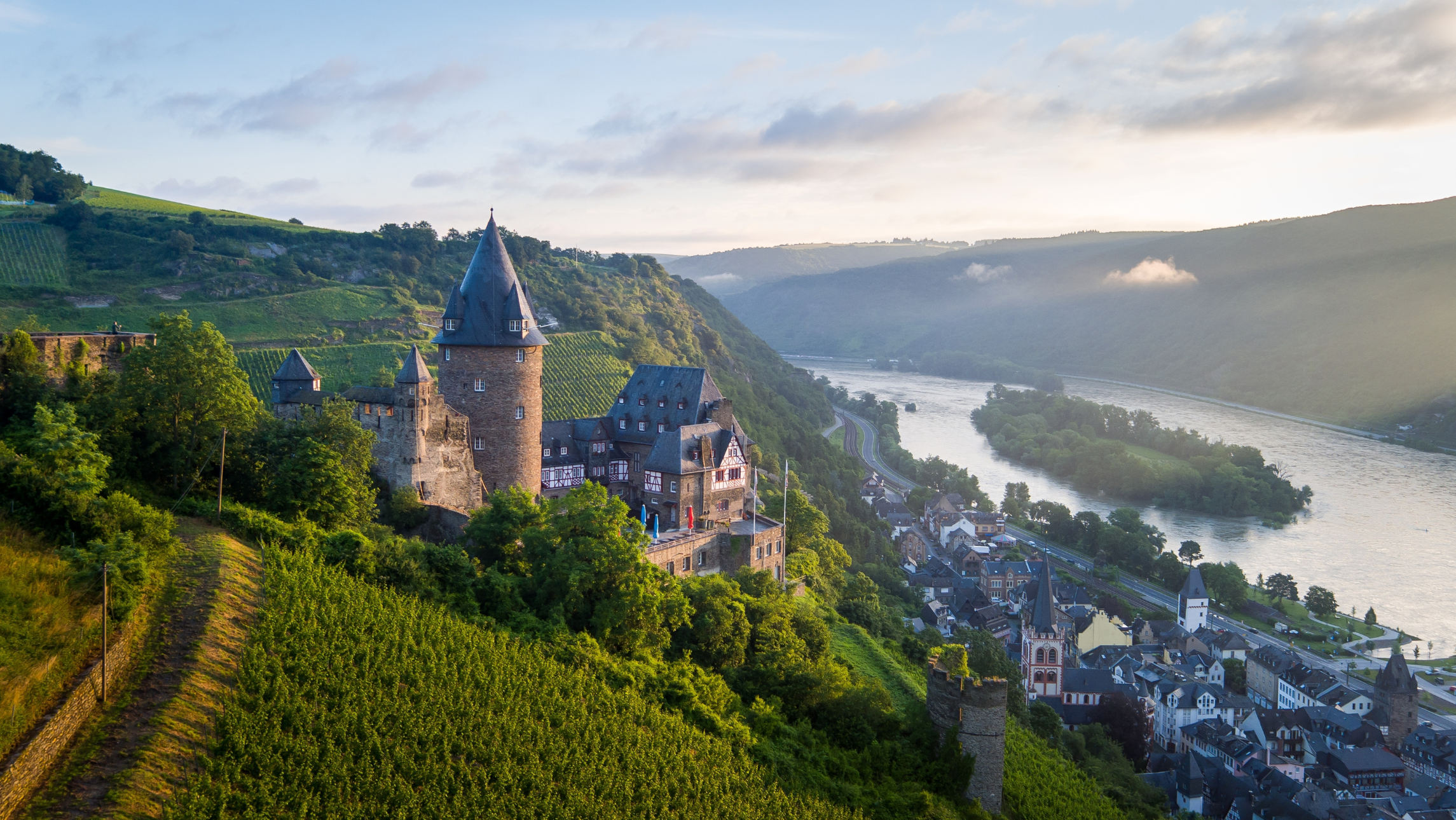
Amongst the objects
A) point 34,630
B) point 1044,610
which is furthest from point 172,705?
point 1044,610

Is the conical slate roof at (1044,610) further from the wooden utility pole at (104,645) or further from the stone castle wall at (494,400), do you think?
the wooden utility pole at (104,645)

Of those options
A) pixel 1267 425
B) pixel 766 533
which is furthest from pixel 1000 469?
pixel 766 533

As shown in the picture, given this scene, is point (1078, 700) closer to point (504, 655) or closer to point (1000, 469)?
point (504, 655)

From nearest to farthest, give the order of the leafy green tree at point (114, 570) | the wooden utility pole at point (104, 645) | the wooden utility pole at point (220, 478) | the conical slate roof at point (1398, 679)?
the wooden utility pole at point (104, 645)
the leafy green tree at point (114, 570)
the wooden utility pole at point (220, 478)
the conical slate roof at point (1398, 679)

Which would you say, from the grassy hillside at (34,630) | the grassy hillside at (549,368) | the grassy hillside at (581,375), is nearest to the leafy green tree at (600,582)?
the grassy hillside at (34,630)

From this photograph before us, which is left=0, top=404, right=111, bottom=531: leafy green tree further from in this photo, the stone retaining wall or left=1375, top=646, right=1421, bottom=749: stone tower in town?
left=1375, top=646, right=1421, bottom=749: stone tower in town

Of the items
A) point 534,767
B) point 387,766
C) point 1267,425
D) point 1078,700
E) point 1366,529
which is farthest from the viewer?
point 1267,425
